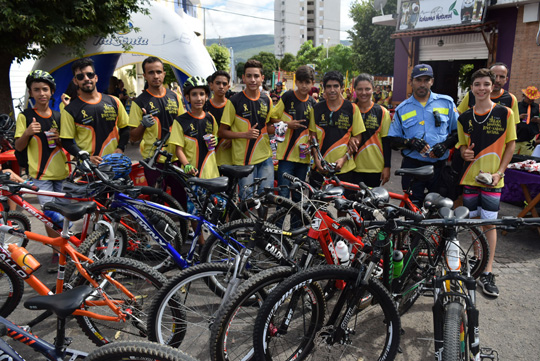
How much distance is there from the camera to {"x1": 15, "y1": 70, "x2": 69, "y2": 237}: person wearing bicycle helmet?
14.3 feet

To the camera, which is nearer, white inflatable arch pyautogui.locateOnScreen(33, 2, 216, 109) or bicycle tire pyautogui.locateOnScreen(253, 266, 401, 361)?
bicycle tire pyautogui.locateOnScreen(253, 266, 401, 361)

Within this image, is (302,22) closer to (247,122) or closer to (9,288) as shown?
(247,122)

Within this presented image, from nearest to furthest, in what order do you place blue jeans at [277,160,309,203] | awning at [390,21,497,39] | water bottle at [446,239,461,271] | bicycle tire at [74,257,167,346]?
water bottle at [446,239,461,271]
bicycle tire at [74,257,167,346]
blue jeans at [277,160,309,203]
awning at [390,21,497,39]

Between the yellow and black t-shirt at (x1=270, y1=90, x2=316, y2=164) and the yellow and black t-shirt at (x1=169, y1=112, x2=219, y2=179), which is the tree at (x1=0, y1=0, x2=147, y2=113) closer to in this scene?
the yellow and black t-shirt at (x1=169, y1=112, x2=219, y2=179)

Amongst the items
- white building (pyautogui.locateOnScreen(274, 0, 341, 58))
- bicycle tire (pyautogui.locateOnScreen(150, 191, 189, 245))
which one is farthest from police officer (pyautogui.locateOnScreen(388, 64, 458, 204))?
white building (pyautogui.locateOnScreen(274, 0, 341, 58))

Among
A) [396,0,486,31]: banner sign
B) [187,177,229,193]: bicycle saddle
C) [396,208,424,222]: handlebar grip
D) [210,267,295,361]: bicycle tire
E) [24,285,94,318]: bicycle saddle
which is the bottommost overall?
[210,267,295,361]: bicycle tire

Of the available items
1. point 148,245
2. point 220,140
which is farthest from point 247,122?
point 148,245

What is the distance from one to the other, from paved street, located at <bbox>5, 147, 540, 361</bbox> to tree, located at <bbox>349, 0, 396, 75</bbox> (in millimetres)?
28640

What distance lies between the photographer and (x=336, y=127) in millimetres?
4684

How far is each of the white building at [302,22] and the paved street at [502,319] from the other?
4437 inches

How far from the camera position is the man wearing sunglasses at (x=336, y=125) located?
15.1 feet

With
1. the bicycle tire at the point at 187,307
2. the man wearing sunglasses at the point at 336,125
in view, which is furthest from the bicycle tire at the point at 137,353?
the man wearing sunglasses at the point at 336,125

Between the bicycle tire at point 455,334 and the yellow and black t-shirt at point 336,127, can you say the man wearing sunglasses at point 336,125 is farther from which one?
the bicycle tire at point 455,334

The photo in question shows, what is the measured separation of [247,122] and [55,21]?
16.6 ft
